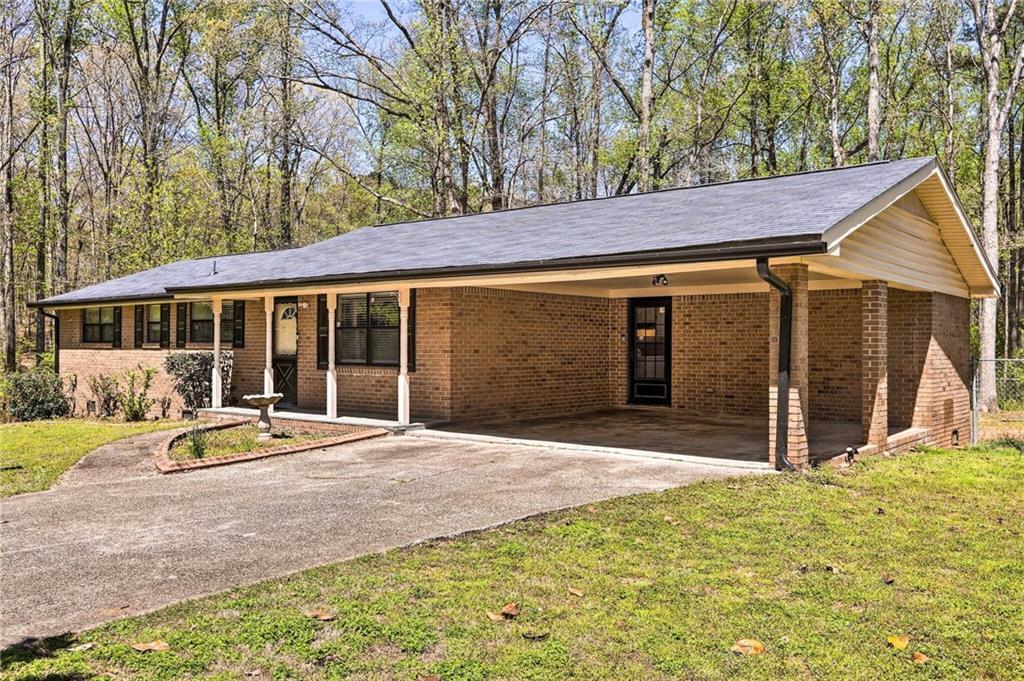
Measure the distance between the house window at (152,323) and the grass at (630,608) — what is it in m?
14.9

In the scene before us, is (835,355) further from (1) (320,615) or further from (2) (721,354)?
(1) (320,615)

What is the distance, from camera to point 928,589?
15.7 feet

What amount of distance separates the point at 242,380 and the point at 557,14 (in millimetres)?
17077

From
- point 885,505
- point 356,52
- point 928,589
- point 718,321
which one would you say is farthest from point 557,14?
point 928,589

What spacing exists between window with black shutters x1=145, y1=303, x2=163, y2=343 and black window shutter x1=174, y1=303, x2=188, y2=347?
2.28 feet

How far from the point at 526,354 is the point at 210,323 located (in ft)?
25.7

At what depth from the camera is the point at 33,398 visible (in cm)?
1850

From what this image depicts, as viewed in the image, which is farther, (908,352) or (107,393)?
(107,393)

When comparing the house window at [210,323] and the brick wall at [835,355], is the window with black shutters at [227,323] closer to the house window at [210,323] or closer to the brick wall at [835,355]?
the house window at [210,323]

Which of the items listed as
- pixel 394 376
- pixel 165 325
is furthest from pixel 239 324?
pixel 394 376

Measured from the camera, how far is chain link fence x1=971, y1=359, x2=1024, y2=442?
46.0ft

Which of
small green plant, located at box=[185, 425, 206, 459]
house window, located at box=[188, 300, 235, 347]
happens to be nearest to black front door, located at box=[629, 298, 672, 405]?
small green plant, located at box=[185, 425, 206, 459]

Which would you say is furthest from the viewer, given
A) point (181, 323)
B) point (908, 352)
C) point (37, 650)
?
point (181, 323)

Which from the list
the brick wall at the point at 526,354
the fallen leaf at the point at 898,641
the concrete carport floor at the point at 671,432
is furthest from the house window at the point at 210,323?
the fallen leaf at the point at 898,641
